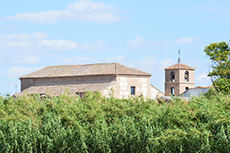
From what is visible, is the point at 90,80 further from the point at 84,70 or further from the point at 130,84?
the point at 130,84

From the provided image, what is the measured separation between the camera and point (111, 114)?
7.79m

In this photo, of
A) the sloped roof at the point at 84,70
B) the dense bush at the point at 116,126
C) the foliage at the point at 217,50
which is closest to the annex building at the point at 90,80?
the sloped roof at the point at 84,70

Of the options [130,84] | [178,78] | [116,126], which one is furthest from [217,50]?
[116,126]

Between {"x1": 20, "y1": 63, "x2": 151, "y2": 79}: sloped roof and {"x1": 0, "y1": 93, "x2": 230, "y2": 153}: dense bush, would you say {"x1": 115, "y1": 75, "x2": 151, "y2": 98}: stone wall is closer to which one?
{"x1": 20, "y1": 63, "x2": 151, "y2": 79}: sloped roof

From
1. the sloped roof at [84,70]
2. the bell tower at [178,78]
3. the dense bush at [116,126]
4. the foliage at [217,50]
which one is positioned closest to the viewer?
the dense bush at [116,126]

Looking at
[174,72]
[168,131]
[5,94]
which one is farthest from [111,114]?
[174,72]

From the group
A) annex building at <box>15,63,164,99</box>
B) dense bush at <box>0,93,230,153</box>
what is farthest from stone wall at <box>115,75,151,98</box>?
dense bush at <box>0,93,230,153</box>

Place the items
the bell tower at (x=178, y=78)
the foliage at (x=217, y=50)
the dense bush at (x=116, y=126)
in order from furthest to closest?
the bell tower at (x=178, y=78) < the foliage at (x=217, y=50) < the dense bush at (x=116, y=126)

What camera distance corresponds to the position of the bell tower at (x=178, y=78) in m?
63.5

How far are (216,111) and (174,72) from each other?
58453mm

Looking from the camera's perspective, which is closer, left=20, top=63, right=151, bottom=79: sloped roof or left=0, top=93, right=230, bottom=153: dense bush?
left=0, top=93, right=230, bottom=153: dense bush

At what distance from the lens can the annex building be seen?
46250mm

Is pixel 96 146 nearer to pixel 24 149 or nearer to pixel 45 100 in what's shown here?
pixel 24 149

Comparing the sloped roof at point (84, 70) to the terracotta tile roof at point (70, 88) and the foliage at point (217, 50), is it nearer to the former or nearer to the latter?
the terracotta tile roof at point (70, 88)
